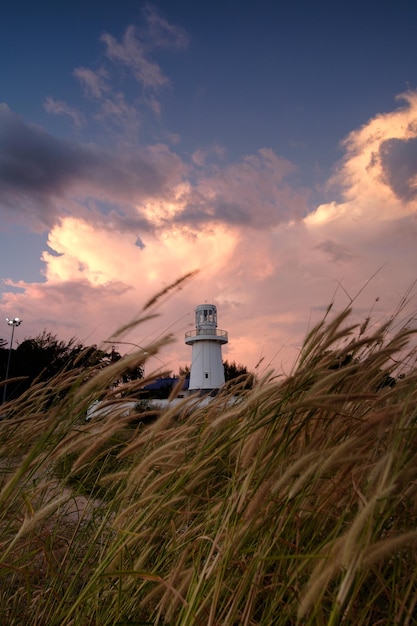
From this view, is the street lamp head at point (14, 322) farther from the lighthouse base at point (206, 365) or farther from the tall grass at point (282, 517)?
the tall grass at point (282, 517)

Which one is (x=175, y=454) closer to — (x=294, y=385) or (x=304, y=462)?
(x=294, y=385)

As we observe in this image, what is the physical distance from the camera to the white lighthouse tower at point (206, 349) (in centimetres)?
3688

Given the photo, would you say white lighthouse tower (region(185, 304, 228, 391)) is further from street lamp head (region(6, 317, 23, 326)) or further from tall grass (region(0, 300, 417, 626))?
tall grass (region(0, 300, 417, 626))

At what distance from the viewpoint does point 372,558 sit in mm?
952

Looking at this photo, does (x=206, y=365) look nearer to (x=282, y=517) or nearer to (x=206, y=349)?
(x=206, y=349)

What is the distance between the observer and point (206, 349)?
122 feet

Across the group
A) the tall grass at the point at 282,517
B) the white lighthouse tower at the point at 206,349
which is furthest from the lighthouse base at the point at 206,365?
the tall grass at the point at 282,517

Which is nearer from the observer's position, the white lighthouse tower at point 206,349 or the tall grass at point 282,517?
the tall grass at point 282,517

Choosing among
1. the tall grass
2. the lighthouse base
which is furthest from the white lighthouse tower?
the tall grass

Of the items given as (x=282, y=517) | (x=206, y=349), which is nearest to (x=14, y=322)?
(x=206, y=349)

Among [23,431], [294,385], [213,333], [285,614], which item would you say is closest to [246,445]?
[294,385]

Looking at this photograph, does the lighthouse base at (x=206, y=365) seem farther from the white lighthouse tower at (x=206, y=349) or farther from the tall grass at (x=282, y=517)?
the tall grass at (x=282, y=517)

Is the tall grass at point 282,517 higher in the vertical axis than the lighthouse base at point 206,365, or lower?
lower

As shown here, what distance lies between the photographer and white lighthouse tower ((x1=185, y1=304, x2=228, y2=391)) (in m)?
36.9
